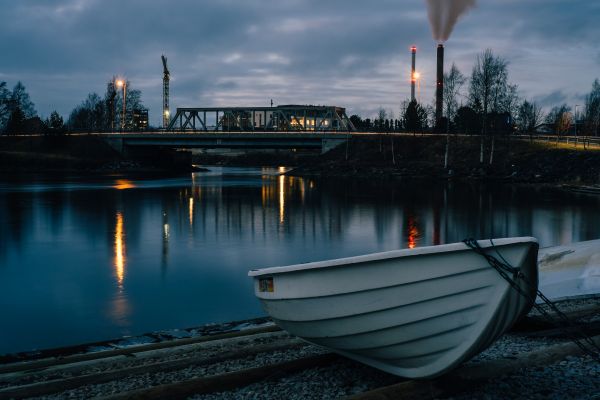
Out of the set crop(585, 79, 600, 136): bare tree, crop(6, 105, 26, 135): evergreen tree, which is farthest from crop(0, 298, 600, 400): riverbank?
crop(6, 105, 26, 135): evergreen tree

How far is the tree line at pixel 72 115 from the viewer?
115m

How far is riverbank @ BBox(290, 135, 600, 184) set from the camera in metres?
63.1

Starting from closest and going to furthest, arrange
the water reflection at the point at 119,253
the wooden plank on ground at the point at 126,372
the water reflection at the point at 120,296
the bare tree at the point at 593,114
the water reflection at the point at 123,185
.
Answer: the wooden plank on ground at the point at 126,372
the water reflection at the point at 120,296
the water reflection at the point at 119,253
the water reflection at the point at 123,185
the bare tree at the point at 593,114

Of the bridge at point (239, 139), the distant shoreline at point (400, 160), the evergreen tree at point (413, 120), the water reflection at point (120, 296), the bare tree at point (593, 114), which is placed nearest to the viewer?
the water reflection at point (120, 296)

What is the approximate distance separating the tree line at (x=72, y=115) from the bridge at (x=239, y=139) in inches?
280

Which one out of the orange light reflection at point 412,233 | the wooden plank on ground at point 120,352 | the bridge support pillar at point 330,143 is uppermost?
the bridge support pillar at point 330,143

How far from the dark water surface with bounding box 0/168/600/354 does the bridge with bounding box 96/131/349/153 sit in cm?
3987

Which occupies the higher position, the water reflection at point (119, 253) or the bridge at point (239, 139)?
the bridge at point (239, 139)

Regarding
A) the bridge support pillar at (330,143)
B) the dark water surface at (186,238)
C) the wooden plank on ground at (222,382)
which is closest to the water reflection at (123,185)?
the dark water surface at (186,238)

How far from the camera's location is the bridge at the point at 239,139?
93.5 meters

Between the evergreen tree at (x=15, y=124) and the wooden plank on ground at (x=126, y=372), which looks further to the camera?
the evergreen tree at (x=15, y=124)

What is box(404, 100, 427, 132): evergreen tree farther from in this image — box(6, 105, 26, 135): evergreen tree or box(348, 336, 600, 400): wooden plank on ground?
box(348, 336, 600, 400): wooden plank on ground

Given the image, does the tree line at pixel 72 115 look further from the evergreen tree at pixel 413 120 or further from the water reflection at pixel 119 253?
the water reflection at pixel 119 253

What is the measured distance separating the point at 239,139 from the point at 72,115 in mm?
106843
